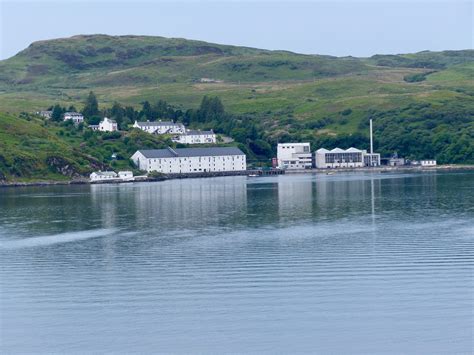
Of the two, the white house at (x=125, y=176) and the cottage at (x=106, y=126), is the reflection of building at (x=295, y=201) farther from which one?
the cottage at (x=106, y=126)

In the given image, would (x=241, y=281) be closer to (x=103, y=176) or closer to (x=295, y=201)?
(x=295, y=201)

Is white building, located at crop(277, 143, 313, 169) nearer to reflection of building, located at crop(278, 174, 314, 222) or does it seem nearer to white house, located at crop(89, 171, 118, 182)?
white house, located at crop(89, 171, 118, 182)

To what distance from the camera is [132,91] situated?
13900 centimetres

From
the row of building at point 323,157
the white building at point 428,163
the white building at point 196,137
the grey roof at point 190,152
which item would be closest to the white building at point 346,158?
the row of building at point 323,157

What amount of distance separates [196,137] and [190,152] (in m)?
7.34

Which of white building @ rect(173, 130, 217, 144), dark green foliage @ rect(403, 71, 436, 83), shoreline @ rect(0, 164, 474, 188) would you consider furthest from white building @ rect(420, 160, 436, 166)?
dark green foliage @ rect(403, 71, 436, 83)

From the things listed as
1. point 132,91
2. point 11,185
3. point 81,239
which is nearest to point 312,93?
point 132,91

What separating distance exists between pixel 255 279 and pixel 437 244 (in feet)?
25.9

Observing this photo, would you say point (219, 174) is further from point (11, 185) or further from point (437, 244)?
point (437, 244)

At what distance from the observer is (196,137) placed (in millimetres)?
93750

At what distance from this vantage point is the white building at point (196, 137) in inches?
3656

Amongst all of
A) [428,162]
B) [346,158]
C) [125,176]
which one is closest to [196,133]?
[346,158]

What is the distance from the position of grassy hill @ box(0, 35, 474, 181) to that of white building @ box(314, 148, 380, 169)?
240cm

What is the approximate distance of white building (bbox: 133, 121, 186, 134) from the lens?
93.1 metres
